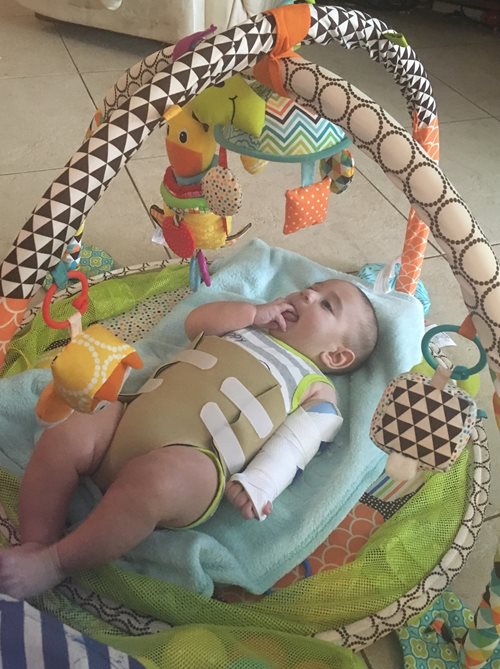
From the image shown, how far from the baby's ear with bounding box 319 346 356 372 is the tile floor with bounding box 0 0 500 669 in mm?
300

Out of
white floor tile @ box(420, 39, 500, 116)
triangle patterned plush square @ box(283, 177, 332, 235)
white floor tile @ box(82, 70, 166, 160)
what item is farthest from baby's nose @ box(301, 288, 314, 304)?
white floor tile @ box(420, 39, 500, 116)

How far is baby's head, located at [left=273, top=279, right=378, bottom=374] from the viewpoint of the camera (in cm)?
101

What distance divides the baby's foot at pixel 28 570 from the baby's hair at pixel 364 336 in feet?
1.64

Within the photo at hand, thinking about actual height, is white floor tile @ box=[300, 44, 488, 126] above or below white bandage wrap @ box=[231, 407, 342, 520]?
above

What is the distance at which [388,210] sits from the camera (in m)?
1.71

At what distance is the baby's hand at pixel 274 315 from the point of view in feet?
3.36

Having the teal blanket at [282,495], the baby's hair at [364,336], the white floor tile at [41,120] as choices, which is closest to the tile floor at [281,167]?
the white floor tile at [41,120]

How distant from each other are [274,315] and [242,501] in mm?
308

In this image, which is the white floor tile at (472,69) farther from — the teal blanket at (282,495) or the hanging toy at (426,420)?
the hanging toy at (426,420)

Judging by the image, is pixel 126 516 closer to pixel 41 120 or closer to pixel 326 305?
pixel 326 305

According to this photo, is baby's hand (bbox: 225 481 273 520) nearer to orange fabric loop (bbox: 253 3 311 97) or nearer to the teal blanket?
the teal blanket

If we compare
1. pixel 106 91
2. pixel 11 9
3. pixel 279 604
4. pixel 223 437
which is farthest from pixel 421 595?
pixel 11 9

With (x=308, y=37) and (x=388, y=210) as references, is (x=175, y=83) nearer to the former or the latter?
(x=308, y=37)

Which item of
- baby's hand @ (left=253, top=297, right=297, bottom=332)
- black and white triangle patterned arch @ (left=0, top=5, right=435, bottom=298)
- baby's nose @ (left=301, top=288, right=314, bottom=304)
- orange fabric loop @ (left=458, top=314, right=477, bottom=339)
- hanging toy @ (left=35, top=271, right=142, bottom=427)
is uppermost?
black and white triangle patterned arch @ (left=0, top=5, right=435, bottom=298)
